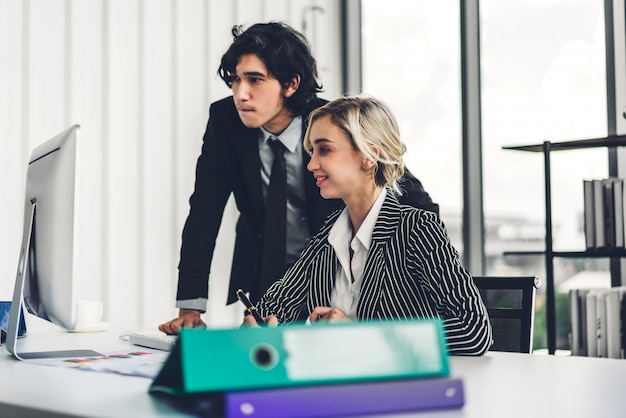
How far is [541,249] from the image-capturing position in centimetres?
274

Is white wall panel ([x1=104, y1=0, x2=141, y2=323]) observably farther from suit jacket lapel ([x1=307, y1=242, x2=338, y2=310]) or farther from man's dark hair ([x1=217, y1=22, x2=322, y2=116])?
suit jacket lapel ([x1=307, y1=242, x2=338, y2=310])

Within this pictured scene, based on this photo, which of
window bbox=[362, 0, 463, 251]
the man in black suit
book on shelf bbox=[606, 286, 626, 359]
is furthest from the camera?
window bbox=[362, 0, 463, 251]

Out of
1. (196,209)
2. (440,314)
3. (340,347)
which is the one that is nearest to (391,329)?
(340,347)

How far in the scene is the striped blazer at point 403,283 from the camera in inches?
52.6

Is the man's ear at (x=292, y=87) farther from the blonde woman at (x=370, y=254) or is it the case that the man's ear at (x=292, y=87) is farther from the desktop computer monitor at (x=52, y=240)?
the desktop computer monitor at (x=52, y=240)

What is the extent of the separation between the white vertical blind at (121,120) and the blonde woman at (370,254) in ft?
3.37

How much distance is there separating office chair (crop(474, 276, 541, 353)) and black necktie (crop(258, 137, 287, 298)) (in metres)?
0.74

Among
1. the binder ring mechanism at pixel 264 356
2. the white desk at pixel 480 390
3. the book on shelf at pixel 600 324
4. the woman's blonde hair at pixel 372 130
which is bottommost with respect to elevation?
the book on shelf at pixel 600 324

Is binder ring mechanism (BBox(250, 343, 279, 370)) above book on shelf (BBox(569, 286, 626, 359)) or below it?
above

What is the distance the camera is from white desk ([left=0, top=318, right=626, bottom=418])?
794 millimetres

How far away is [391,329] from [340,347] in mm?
59

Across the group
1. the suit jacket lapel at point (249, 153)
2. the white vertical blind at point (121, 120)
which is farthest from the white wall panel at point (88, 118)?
the suit jacket lapel at point (249, 153)

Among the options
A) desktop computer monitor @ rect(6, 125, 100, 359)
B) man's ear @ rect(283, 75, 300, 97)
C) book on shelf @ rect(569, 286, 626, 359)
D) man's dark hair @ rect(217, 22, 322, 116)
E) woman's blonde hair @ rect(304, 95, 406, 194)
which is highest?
man's dark hair @ rect(217, 22, 322, 116)

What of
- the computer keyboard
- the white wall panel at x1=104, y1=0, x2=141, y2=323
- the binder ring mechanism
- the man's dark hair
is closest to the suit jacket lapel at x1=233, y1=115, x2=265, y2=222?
the man's dark hair
